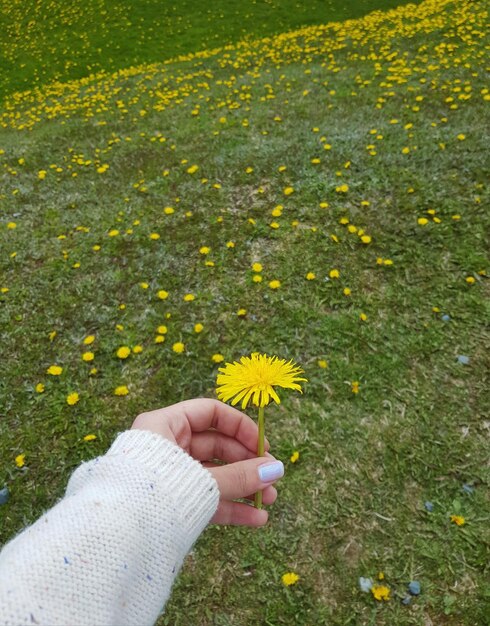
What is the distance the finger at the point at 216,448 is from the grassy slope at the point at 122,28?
45.3 ft

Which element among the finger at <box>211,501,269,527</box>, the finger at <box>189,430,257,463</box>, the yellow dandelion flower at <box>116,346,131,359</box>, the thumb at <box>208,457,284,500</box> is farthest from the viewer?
the yellow dandelion flower at <box>116,346,131,359</box>

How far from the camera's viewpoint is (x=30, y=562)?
1143 millimetres

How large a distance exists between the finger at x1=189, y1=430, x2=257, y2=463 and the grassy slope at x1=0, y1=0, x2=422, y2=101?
1380 cm

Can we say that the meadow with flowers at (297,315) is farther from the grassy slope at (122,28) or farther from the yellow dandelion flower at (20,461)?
the grassy slope at (122,28)

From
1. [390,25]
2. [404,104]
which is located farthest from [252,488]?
[390,25]

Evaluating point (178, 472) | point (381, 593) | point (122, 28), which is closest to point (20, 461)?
point (178, 472)

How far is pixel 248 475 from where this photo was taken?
1656 mm

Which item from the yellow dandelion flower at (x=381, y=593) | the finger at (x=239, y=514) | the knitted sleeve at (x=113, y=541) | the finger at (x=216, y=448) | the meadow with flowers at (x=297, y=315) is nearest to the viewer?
the knitted sleeve at (x=113, y=541)

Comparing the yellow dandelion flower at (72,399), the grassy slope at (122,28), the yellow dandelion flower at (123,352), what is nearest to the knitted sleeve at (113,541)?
the yellow dandelion flower at (72,399)

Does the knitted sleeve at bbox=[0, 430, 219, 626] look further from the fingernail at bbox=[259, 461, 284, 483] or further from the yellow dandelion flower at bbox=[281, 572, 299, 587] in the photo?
the yellow dandelion flower at bbox=[281, 572, 299, 587]

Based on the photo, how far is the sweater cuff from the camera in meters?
1.45

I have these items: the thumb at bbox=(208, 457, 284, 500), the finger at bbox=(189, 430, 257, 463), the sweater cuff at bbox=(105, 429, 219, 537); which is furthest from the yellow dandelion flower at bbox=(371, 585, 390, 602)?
the sweater cuff at bbox=(105, 429, 219, 537)

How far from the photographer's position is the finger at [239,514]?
6.31 feet

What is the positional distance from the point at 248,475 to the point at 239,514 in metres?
0.40
